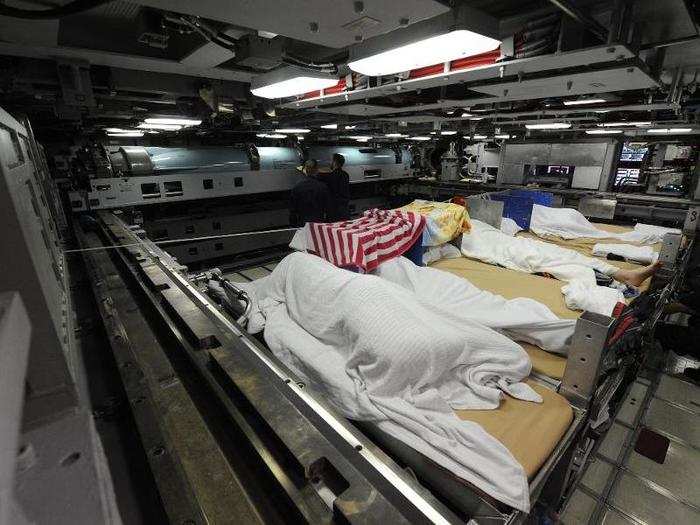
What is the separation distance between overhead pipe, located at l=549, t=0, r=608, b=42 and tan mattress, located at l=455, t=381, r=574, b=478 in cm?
162

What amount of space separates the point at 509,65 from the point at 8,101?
13.5ft

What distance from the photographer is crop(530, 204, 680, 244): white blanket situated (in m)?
4.17

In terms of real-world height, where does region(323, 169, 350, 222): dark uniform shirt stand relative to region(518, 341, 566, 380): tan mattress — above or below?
above

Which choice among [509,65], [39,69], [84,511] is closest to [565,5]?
[509,65]

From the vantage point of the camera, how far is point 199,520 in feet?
Answer: 2.01

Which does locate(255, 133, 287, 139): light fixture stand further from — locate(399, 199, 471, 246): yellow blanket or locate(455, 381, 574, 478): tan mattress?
locate(455, 381, 574, 478): tan mattress

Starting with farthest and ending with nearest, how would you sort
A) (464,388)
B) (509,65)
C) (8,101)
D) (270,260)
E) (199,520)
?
(270,260)
(8,101)
(509,65)
(464,388)
(199,520)

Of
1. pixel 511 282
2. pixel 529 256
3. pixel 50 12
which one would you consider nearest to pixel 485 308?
pixel 511 282

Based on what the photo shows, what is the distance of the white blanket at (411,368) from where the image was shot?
1.21 meters

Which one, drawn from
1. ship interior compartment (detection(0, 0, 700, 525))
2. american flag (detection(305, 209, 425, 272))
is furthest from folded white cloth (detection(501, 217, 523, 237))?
american flag (detection(305, 209, 425, 272))

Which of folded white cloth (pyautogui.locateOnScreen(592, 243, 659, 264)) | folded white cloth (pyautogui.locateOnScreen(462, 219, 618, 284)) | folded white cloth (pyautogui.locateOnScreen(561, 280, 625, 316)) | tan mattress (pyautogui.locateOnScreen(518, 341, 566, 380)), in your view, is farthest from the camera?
folded white cloth (pyautogui.locateOnScreen(592, 243, 659, 264))

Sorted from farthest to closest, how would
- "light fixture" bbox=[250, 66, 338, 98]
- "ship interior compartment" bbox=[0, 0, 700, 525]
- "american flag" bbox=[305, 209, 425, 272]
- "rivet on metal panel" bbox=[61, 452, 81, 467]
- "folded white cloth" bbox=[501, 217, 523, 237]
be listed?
"folded white cloth" bbox=[501, 217, 523, 237]
"american flag" bbox=[305, 209, 425, 272]
"light fixture" bbox=[250, 66, 338, 98]
"ship interior compartment" bbox=[0, 0, 700, 525]
"rivet on metal panel" bbox=[61, 452, 81, 467]

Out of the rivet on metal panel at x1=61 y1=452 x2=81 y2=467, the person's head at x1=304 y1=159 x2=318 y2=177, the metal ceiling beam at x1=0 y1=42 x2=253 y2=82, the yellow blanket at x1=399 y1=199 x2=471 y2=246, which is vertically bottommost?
the yellow blanket at x1=399 y1=199 x2=471 y2=246

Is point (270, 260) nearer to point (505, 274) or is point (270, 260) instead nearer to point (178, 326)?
point (505, 274)
